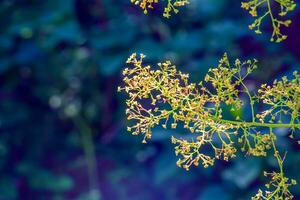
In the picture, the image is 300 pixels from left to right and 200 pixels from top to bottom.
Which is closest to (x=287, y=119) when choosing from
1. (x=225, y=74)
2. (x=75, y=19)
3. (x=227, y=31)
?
(x=227, y=31)

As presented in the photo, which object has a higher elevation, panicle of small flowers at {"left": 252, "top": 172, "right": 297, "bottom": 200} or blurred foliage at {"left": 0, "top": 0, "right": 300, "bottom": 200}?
blurred foliage at {"left": 0, "top": 0, "right": 300, "bottom": 200}

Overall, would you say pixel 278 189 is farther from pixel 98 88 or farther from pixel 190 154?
pixel 98 88

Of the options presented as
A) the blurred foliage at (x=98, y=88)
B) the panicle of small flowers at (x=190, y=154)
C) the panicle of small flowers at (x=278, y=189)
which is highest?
the blurred foliage at (x=98, y=88)

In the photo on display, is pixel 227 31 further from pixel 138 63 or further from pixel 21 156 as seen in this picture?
pixel 138 63

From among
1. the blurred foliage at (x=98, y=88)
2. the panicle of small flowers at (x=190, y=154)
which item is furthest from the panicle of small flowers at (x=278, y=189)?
the blurred foliage at (x=98, y=88)

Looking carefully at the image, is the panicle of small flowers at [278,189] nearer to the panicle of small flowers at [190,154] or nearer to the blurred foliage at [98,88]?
the panicle of small flowers at [190,154]

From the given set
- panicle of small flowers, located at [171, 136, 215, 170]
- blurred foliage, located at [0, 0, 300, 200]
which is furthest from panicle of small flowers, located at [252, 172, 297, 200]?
blurred foliage, located at [0, 0, 300, 200]

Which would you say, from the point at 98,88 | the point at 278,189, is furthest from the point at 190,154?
the point at 98,88

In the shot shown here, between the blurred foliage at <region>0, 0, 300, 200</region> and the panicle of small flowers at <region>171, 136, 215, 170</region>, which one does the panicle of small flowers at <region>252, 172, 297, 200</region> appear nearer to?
the panicle of small flowers at <region>171, 136, 215, 170</region>
